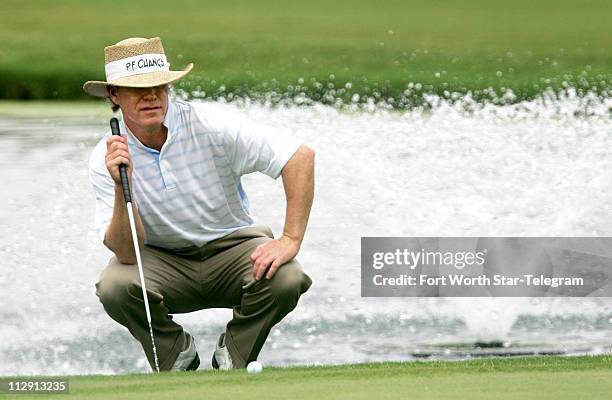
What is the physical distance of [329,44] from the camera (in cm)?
Result: 865

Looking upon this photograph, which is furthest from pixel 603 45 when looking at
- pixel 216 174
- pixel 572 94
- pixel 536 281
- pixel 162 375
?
pixel 162 375

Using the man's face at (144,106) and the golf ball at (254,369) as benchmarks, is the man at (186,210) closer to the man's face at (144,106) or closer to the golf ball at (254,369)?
the man's face at (144,106)

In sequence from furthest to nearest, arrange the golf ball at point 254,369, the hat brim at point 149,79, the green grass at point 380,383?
the hat brim at point 149,79, the golf ball at point 254,369, the green grass at point 380,383

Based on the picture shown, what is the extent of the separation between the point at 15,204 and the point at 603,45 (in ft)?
10.6

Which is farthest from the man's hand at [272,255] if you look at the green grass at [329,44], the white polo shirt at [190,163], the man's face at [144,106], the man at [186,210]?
the green grass at [329,44]

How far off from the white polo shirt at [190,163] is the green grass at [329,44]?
4.24 m

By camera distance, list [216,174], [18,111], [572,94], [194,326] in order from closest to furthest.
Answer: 1. [216,174]
2. [194,326]
3. [572,94]
4. [18,111]

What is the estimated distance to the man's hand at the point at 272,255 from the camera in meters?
3.74

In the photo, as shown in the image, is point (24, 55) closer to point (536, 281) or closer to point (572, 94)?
point (572, 94)

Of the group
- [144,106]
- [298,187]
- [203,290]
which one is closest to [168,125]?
[144,106]

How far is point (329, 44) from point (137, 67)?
4.99 metres

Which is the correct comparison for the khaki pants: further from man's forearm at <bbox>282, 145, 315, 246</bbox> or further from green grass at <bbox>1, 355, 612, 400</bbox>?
green grass at <bbox>1, 355, 612, 400</bbox>

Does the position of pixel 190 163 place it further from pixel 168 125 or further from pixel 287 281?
pixel 287 281

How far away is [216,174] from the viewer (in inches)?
149
